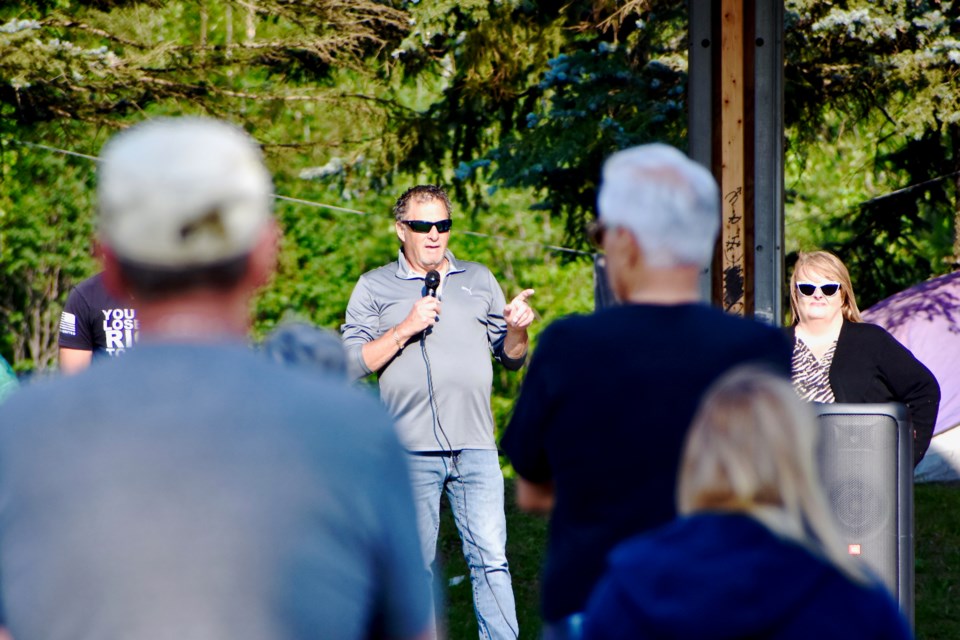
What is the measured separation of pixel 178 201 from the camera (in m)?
1.48

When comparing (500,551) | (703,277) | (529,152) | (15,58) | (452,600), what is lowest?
(452,600)

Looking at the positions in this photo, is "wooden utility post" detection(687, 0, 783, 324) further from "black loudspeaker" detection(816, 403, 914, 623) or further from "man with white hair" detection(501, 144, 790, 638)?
"man with white hair" detection(501, 144, 790, 638)

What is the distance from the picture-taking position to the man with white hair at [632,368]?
234cm

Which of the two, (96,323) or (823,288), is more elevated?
(823,288)

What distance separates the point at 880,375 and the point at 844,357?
0.15 metres

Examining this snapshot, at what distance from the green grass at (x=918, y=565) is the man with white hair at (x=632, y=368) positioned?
11.5ft

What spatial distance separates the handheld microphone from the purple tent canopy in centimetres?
567

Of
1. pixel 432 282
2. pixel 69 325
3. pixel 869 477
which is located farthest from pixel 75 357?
pixel 869 477

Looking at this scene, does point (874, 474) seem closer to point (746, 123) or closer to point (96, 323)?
A: point (746, 123)

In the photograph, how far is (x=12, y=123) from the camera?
12508 millimetres

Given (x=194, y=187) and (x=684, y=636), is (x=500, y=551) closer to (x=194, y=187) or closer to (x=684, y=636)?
(x=684, y=636)

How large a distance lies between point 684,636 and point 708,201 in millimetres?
991

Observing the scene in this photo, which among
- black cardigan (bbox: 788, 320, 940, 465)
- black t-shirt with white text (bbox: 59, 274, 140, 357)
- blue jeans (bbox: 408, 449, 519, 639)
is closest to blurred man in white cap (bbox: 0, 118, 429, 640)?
blue jeans (bbox: 408, 449, 519, 639)

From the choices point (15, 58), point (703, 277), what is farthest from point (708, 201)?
point (15, 58)
